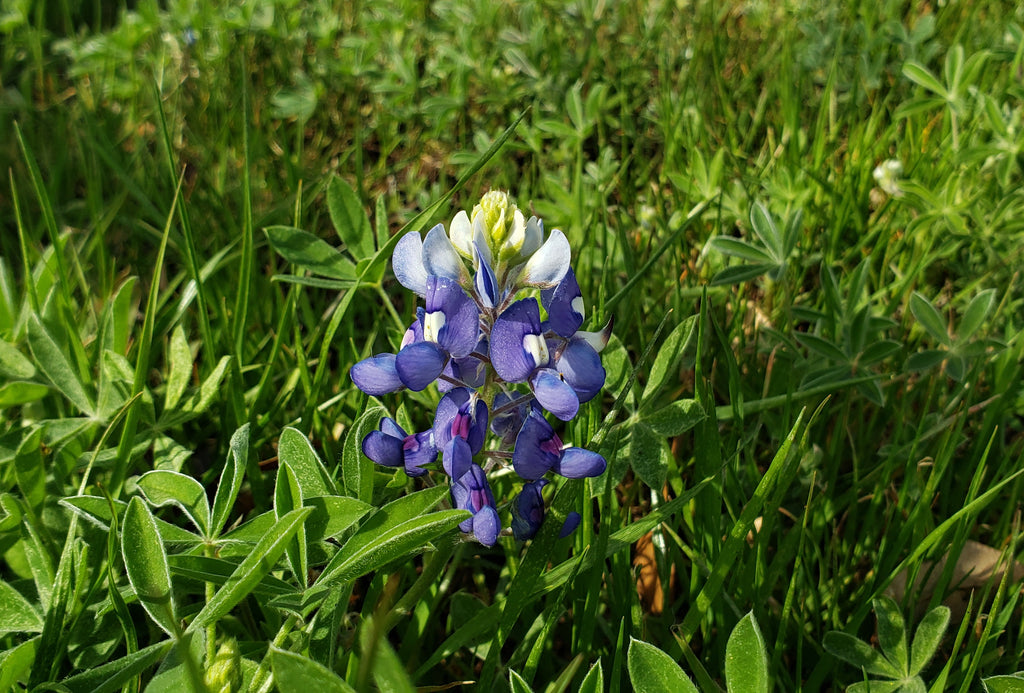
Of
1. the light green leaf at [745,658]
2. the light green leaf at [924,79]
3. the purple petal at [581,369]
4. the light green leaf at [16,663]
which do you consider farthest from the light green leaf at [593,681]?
the light green leaf at [924,79]

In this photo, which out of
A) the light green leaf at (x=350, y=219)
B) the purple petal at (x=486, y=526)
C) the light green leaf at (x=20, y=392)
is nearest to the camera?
the purple petal at (x=486, y=526)

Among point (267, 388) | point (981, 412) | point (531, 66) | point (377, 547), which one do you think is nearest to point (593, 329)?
point (377, 547)

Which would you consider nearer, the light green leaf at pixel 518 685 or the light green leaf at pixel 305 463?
the light green leaf at pixel 518 685

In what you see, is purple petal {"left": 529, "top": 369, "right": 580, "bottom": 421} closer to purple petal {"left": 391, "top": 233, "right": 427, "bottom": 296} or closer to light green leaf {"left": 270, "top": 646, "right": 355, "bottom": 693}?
purple petal {"left": 391, "top": 233, "right": 427, "bottom": 296}

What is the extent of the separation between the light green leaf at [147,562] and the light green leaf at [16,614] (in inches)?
12.6

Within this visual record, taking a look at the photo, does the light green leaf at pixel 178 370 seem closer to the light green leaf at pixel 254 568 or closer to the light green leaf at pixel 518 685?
the light green leaf at pixel 254 568

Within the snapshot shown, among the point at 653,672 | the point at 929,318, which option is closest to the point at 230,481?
the point at 653,672

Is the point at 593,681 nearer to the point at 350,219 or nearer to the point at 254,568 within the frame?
the point at 254,568

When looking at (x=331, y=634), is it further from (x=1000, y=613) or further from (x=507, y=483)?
(x=1000, y=613)

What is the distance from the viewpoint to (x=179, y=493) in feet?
5.38

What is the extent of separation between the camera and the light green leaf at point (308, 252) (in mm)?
2205

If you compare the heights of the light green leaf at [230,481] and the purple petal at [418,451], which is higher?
Result: the purple petal at [418,451]

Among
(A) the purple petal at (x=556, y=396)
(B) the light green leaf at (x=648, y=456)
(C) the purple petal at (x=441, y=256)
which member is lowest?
(B) the light green leaf at (x=648, y=456)

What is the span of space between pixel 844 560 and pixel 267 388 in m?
1.43
